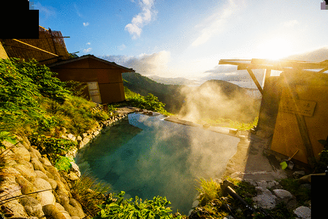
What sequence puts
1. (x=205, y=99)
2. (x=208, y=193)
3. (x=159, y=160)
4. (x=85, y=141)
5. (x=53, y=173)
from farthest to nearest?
(x=205, y=99), (x=85, y=141), (x=159, y=160), (x=208, y=193), (x=53, y=173)

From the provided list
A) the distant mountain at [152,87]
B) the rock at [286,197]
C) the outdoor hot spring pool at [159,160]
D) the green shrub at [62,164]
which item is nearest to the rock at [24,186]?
the green shrub at [62,164]

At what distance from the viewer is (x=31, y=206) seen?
1628 millimetres

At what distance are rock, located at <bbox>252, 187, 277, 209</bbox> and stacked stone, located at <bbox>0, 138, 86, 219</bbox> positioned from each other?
13.3ft

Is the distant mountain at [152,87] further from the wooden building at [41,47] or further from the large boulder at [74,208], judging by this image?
the large boulder at [74,208]

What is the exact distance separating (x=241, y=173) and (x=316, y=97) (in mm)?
3451

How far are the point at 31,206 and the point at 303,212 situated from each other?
16.2 feet

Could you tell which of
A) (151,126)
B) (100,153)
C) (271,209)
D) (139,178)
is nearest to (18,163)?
(139,178)

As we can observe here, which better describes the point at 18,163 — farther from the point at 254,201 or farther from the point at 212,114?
the point at 212,114

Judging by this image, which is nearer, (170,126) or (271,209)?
(271,209)

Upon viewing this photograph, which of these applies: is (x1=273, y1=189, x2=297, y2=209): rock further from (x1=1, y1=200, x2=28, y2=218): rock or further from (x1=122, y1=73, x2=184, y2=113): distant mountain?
(x1=122, y1=73, x2=184, y2=113): distant mountain

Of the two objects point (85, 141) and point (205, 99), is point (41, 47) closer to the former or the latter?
point (85, 141)

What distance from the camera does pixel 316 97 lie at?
3.86 meters

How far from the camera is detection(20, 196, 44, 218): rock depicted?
1589 millimetres

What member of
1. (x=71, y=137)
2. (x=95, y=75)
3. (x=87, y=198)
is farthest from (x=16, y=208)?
(x=95, y=75)
